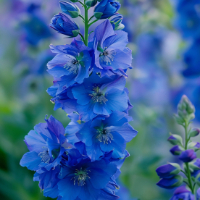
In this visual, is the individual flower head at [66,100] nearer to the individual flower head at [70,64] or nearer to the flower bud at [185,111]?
the individual flower head at [70,64]

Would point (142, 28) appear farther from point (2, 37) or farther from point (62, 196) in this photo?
point (2, 37)

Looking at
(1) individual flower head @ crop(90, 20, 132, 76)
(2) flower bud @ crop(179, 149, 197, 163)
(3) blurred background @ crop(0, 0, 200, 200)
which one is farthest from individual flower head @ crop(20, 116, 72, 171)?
(3) blurred background @ crop(0, 0, 200, 200)

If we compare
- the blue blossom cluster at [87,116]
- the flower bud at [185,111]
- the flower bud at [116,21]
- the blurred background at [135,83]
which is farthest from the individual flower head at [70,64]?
the blurred background at [135,83]

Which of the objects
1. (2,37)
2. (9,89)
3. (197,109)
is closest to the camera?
(197,109)

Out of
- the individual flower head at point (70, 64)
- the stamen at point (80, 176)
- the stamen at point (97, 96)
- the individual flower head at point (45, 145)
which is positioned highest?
the individual flower head at point (70, 64)

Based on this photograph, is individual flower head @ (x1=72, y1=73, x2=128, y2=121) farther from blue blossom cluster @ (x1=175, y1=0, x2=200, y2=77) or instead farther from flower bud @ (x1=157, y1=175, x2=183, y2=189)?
blue blossom cluster @ (x1=175, y1=0, x2=200, y2=77)

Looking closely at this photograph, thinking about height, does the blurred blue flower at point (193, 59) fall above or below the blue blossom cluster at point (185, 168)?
below

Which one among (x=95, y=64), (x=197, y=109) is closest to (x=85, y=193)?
(x=95, y=64)
